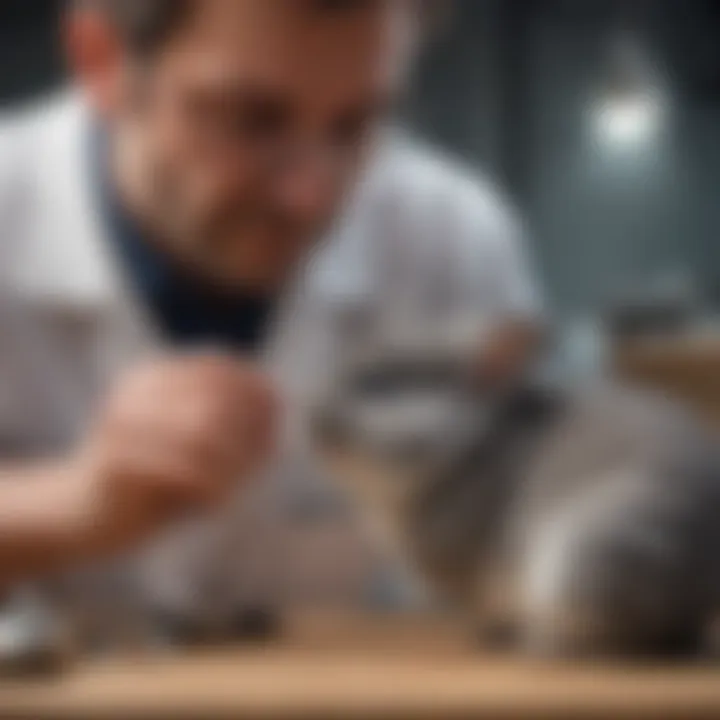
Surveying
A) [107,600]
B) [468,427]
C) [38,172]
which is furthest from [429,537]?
[38,172]

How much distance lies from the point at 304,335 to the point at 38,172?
0.17 m

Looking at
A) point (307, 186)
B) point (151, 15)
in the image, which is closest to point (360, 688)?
point (307, 186)

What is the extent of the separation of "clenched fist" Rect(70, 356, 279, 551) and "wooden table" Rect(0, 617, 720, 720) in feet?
0.26

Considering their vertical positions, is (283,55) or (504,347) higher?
(283,55)

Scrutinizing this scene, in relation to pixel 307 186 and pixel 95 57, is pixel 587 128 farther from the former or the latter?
pixel 95 57

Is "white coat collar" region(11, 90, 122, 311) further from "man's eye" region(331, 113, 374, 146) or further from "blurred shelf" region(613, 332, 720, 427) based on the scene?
"blurred shelf" region(613, 332, 720, 427)

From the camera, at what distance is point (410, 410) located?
2.90 ft

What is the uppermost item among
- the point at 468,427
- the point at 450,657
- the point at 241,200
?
the point at 241,200

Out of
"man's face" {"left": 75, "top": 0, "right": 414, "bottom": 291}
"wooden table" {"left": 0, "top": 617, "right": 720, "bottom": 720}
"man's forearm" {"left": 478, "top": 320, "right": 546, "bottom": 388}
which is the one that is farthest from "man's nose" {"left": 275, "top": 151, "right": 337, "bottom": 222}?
"wooden table" {"left": 0, "top": 617, "right": 720, "bottom": 720}

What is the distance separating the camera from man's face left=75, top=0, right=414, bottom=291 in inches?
34.2

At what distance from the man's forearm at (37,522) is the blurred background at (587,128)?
0.21 metres

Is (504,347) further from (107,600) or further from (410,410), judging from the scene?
(107,600)

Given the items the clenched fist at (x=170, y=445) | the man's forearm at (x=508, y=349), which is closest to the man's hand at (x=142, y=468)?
the clenched fist at (x=170, y=445)

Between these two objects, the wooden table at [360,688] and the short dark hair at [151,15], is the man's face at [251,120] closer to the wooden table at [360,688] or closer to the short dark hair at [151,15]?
the short dark hair at [151,15]
